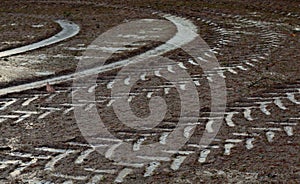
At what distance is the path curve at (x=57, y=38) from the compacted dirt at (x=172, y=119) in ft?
0.75

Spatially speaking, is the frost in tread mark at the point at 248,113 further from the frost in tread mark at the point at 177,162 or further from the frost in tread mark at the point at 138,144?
the frost in tread mark at the point at 177,162

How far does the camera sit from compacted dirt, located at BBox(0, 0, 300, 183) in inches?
186

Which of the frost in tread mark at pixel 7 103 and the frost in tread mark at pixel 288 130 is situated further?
the frost in tread mark at pixel 7 103

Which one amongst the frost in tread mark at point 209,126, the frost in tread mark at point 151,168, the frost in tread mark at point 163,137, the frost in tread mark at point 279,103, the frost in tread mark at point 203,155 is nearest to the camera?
the frost in tread mark at point 151,168

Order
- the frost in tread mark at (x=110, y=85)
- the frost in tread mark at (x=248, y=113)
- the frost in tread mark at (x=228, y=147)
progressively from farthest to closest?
the frost in tread mark at (x=110, y=85)
the frost in tread mark at (x=248, y=113)
the frost in tread mark at (x=228, y=147)

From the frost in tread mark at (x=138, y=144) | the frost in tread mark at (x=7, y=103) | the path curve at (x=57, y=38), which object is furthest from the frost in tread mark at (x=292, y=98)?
the path curve at (x=57, y=38)

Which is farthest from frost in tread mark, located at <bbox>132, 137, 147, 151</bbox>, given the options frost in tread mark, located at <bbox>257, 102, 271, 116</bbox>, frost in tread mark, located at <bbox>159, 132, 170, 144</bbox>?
frost in tread mark, located at <bbox>257, 102, 271, 116</bbox>

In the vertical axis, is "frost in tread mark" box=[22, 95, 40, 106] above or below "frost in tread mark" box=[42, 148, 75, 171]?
below

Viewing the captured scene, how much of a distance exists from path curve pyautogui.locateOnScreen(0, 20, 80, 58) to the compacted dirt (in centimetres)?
23

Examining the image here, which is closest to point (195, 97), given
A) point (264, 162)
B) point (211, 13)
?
point (264, 162)

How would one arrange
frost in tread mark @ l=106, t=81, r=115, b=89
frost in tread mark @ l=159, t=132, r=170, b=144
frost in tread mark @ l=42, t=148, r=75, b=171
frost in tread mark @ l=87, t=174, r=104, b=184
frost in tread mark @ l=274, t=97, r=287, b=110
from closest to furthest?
frost in tread mark @ l=87, t=174, r=104, b=184 → frost in tread mark @ l=42, t=148, r=75, b=171 → frost in tread mark @ l=159, t=132, r=170, b=144 → frost in tread mark @ l=274, t=97, r=287, b=110 → frost in tread mark @ l=106, t=81, r=115, b=89

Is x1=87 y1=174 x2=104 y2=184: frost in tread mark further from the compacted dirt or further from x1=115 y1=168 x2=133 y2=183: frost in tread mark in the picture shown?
x1=115 y1=168 x2=133 y2=183: frost in tread mark

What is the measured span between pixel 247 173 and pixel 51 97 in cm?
291

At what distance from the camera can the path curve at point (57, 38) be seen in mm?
10156
